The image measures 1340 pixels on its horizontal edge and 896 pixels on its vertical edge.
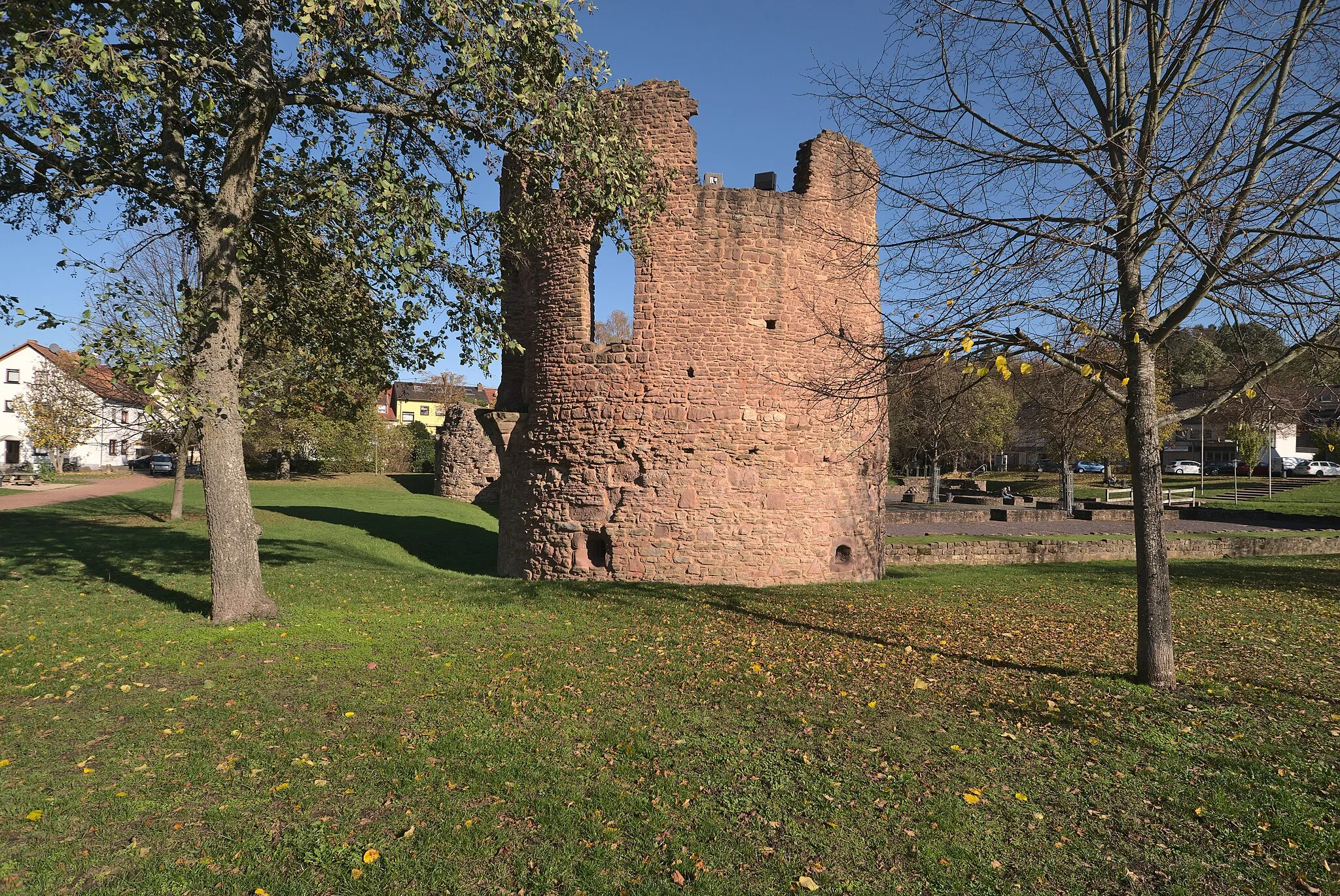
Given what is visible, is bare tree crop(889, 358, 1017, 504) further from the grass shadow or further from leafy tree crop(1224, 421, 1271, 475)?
the grass shadow

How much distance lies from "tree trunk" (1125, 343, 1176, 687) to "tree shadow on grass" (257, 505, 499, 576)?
1040 cm

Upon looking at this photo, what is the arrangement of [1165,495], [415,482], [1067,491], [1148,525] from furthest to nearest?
[415,482]
[1165,495]
[1067,491]
[1148,525]

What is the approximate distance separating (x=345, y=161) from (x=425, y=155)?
1.13 m

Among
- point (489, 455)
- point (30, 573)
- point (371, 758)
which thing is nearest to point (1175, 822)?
point (371, 758)

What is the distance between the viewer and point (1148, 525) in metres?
6.21

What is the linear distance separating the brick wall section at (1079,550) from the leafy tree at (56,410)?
27.9 meters

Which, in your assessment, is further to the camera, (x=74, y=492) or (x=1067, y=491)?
(x=1067, y=491)

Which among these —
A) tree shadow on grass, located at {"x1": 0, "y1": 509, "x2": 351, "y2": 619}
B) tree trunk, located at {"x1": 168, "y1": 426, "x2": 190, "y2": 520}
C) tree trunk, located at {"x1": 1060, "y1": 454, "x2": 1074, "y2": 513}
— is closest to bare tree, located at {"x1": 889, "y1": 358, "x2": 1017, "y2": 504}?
tree trunk, located at {"x1": 1060, "y1": 454, "x2": 1074, "y2": 513}

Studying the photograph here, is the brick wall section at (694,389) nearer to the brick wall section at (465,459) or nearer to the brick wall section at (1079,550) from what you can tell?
the brick wall section at (1079,550)

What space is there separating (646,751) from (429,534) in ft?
51.4

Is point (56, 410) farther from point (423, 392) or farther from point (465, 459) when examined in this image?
point (423, 392)

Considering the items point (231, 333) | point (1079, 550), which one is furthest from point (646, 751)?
point (1079, 550)

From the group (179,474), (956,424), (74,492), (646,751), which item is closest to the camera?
(646,751)

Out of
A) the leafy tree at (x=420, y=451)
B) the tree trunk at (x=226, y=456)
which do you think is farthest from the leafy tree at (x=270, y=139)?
the leafy tree at (x=420, y=451)
